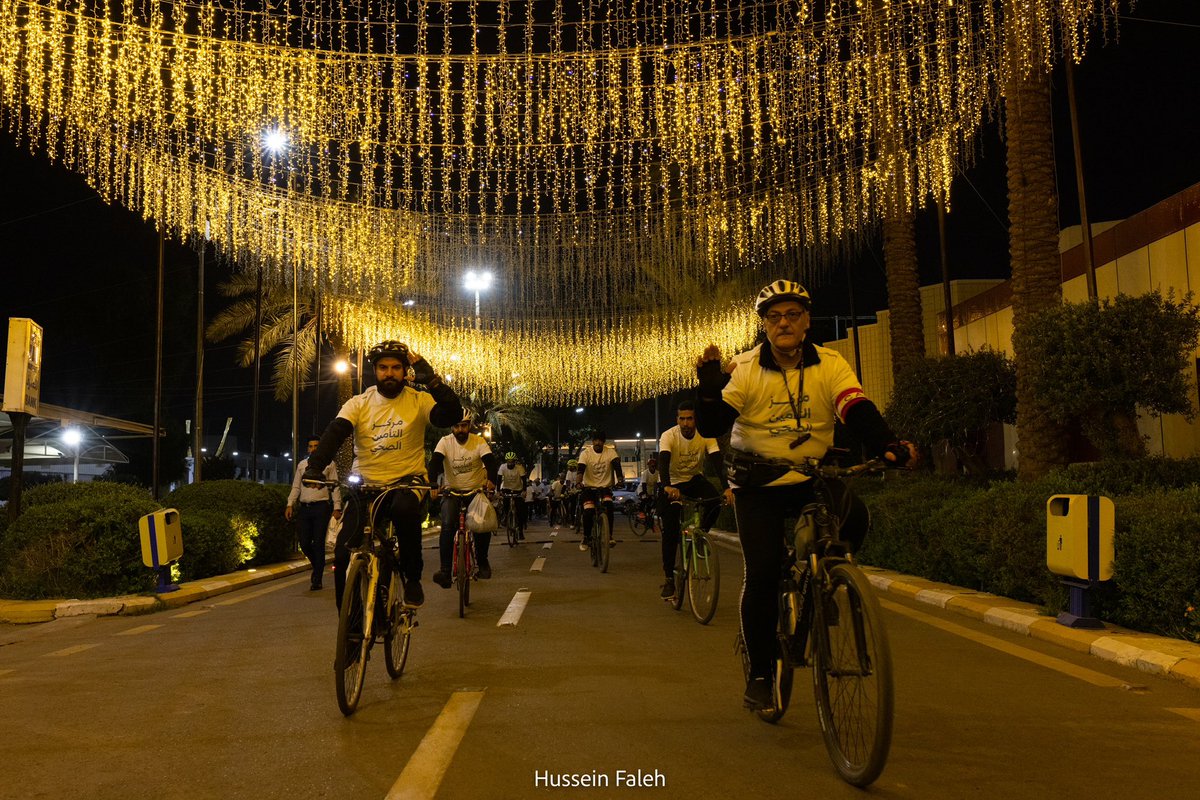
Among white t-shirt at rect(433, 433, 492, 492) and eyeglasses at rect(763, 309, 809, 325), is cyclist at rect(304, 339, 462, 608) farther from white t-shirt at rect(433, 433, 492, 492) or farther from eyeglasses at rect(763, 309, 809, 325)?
white t-shirt at rect(433, 433, 492, 492)

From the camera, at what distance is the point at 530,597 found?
11.0 meters

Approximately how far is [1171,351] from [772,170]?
8.41 m

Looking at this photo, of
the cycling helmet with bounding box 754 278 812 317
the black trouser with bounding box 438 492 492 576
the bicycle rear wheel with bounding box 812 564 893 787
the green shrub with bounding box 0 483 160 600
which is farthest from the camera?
the green shrub with bounding box 0 483 160 600

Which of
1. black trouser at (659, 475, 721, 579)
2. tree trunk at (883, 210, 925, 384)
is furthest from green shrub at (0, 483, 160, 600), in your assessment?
tree trunk at (883, 210, 925, 384)

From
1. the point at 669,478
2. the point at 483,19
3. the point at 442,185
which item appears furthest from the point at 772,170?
the point at 669,478

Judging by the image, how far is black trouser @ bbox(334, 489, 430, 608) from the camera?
6.11 metres

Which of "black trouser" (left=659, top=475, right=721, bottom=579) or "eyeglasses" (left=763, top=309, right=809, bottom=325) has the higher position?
"eyeglasses" (left=763, top=309, right=809, bottom=325)

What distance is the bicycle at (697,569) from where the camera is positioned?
28.6 ft

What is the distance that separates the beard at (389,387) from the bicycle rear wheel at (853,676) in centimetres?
324

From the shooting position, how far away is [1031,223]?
13.3 meters

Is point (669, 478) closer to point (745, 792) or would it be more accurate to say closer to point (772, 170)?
point (745, 792)

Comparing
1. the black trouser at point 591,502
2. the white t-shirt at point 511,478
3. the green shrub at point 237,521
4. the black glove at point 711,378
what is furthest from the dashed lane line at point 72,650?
the white t-shirt at point 511,478

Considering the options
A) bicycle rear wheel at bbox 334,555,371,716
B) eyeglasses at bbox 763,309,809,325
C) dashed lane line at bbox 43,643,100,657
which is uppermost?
eyeglasses at bbox 763,309,809,325

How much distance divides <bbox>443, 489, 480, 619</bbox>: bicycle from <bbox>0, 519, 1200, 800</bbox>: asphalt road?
2.73 feet
